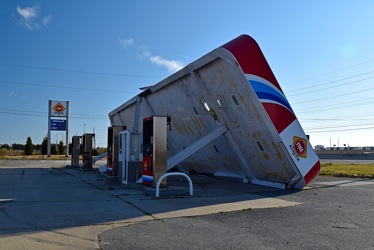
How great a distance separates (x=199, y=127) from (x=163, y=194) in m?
6.69

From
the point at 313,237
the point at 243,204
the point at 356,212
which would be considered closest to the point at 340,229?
the point at 313,237

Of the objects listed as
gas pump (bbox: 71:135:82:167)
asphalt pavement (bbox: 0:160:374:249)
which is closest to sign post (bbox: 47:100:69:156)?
gas pump (bbox: 71:135:82:167)

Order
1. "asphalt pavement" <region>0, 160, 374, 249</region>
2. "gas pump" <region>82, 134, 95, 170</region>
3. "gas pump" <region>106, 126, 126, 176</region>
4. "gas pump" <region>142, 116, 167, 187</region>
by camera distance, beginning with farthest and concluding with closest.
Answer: "gas pump" <region>82, 134, 95, 170</region>
"gas pump" <region>106, 126, 126, 176</region>
"gas pump" <region>142, 116, 167, 187</region>
"asphalt pavement" <region>0, 160, 374, 249</region>

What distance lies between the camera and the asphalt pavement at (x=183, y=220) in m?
6.16

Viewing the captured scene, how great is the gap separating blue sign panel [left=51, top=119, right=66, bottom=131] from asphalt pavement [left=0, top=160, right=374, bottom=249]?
109 ft

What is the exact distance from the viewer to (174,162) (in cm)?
1431

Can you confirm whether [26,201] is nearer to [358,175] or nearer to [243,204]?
[243,204]

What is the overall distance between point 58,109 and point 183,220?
3973 centimetres

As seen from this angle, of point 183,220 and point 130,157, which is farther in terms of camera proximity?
point 130,157

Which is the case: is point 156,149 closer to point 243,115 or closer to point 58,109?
point 243,115

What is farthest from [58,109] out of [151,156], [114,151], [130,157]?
[151,156]

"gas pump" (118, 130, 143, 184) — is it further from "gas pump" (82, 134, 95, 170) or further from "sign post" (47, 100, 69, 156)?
"sign post" (47, 100, 69, 156)

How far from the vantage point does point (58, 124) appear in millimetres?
44438

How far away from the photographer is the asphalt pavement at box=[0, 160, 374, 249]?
6.16m
